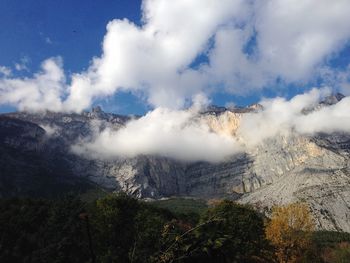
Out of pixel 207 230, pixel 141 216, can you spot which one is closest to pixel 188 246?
pixel 207 230

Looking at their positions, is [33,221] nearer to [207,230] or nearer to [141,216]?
[141,216]

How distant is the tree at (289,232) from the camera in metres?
58.5

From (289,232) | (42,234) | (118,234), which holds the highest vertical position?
(42,234)

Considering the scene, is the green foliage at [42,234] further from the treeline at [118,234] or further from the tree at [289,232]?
the tree at [289,232]

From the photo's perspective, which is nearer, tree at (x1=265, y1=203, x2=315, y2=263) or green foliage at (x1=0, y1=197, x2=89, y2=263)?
green foliage at (x1=0, y1=197, x2=89, y2=263)

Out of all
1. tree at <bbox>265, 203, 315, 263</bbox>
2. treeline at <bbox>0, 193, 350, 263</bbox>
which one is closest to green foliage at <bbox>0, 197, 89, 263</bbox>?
treeline at <bbox>0, 193, 350, 263</bbox>

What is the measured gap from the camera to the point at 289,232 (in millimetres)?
58906

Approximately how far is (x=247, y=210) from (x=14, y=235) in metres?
41.5

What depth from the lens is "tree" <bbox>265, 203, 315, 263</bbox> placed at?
58500 millimetres

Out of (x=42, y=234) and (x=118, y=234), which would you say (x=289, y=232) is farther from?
(x=42, y=234)

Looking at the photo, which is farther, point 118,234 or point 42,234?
point 42,234

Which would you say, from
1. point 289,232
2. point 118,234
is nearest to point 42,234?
point 118,234

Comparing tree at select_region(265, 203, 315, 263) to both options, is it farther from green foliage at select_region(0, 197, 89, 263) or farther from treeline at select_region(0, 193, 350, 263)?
green foliage at select_region(0, 197, 89, 263)

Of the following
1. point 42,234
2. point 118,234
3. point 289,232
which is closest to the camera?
point 118,234
